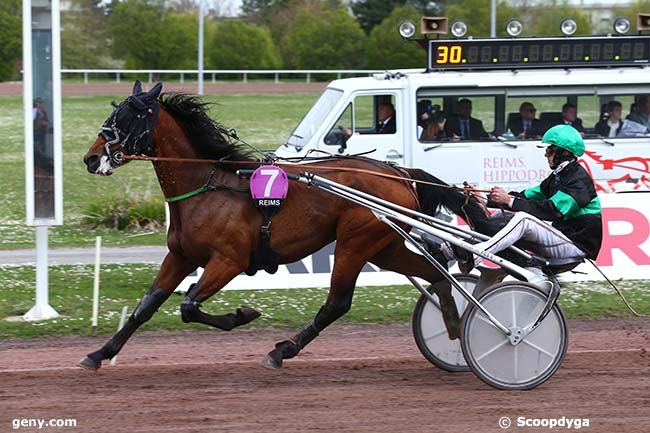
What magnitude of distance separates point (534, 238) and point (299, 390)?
1755mm

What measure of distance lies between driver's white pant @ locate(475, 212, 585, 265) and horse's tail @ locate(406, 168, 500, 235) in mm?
442

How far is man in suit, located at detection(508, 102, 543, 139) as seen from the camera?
1396 cm

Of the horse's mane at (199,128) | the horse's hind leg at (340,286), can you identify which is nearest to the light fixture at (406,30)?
the horse's mane at (199,128)

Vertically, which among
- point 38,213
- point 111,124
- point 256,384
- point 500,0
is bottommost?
point 256,384

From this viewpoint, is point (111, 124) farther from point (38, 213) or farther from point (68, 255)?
point (68, 255)

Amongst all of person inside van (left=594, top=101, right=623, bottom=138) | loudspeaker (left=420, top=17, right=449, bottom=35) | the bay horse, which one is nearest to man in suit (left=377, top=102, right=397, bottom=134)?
loudspeaker (left=420, top=17, right=449, bottom=35)

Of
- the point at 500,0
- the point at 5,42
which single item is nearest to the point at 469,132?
the point at 5,42

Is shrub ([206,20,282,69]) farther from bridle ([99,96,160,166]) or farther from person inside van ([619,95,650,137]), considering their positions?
bridle ([99,96,160,166])

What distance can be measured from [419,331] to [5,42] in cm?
3054

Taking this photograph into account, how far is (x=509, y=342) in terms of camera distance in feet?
22.2

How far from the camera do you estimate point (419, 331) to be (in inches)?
291

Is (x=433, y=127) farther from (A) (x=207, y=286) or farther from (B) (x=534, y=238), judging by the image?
(A) (x=207, y=286)

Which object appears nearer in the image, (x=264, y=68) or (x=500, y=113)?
(x=500, y=113)

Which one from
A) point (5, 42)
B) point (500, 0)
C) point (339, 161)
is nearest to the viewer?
point (339, 161)
